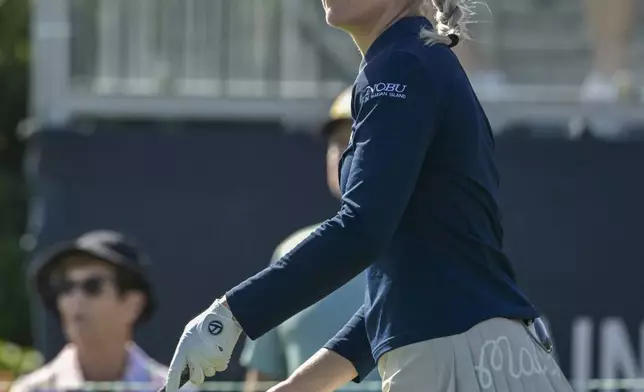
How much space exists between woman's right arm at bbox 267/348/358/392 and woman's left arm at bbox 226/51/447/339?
0.41 metres

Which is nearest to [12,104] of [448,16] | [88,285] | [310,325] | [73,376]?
[88,285]

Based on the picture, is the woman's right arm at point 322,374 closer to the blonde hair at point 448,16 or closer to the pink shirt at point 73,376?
the blonde hair at point 448,16

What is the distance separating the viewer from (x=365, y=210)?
2445 millimetres

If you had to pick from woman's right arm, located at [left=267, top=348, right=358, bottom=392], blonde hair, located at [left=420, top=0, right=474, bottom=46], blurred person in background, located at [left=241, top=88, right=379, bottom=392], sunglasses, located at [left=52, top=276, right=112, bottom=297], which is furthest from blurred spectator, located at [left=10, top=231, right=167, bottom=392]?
blonde hair, located at [left=420, top=0, right=474, bottom=46]

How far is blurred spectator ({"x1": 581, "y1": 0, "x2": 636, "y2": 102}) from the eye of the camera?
24.7 ft

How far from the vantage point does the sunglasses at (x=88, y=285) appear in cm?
570

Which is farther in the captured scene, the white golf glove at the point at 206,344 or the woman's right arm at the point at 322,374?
the woman's right arm at the point at 322,374

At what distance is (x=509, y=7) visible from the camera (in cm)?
815

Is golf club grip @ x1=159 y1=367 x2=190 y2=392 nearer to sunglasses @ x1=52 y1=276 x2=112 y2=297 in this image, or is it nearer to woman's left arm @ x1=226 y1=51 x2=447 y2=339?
woman's left arm @ x1=226 y1=51 x2=447 y2=339

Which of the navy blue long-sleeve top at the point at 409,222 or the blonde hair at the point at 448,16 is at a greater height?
the blonde hair at the point at 448,16

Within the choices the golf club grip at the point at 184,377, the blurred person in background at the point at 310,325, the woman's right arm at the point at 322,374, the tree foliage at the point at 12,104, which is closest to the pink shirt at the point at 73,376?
the blurred person in background at the point at 310,325

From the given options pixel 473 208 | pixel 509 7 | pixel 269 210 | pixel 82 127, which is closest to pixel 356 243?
pixel 473 208

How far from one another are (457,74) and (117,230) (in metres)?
4.66

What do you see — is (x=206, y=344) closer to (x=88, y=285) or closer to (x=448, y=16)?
(x=448, y=16)
